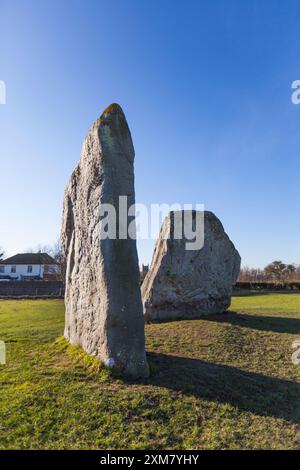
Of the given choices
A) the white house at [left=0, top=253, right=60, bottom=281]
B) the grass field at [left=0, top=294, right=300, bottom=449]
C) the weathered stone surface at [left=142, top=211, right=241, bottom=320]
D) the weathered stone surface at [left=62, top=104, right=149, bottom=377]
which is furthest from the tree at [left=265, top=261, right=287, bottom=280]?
the weathered stone surface at [left=62, top=104, right=149, bottom=377]

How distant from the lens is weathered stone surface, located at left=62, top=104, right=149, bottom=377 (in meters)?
5.90

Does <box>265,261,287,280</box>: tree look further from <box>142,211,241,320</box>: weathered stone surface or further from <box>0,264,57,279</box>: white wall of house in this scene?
<box>142,211,241,320</box>: weathered stone surface

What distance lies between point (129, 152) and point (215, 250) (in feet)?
20.7

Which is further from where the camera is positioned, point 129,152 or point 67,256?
point 67,256

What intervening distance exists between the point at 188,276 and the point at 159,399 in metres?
6.46

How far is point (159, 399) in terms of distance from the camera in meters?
5.13

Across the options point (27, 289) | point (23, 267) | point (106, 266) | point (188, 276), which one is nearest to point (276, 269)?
point (27, 289)

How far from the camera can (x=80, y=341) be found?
710cm

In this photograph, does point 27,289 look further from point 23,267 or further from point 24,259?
point 24,259

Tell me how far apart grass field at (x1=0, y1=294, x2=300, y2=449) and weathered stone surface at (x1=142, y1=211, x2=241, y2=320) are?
2.59m

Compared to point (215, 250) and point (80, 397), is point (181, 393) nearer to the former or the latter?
point (80, 397)

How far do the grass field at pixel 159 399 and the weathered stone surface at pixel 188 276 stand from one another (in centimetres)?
259
